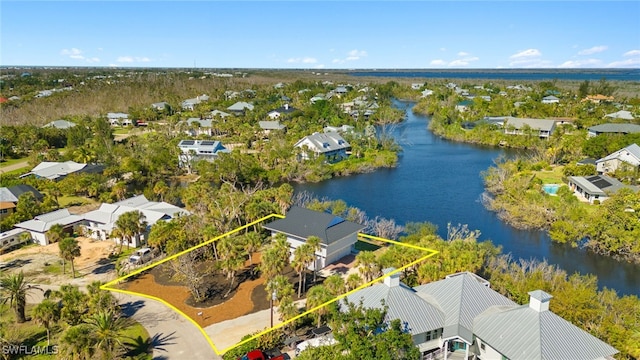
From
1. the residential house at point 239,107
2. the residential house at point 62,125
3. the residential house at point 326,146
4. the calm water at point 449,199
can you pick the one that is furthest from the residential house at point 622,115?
the residential house at point 62,125

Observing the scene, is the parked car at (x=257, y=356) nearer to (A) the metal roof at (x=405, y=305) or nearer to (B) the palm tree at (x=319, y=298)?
(B) the palm tree at (x=319, y=298)

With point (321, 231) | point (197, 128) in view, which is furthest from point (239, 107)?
point (321, 231)

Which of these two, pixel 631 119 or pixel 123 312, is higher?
pixel 631 119

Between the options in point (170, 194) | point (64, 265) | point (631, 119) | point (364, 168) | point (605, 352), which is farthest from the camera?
point (631, 119)

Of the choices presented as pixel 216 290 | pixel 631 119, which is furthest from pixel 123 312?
pixel 631 119

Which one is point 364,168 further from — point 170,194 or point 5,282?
point 5,282

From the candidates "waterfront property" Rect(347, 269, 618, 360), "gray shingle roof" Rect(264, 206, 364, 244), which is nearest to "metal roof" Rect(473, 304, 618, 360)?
"waterfront property" Rect(347, 269, 618, 360)

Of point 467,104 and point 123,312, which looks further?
point 467,104
